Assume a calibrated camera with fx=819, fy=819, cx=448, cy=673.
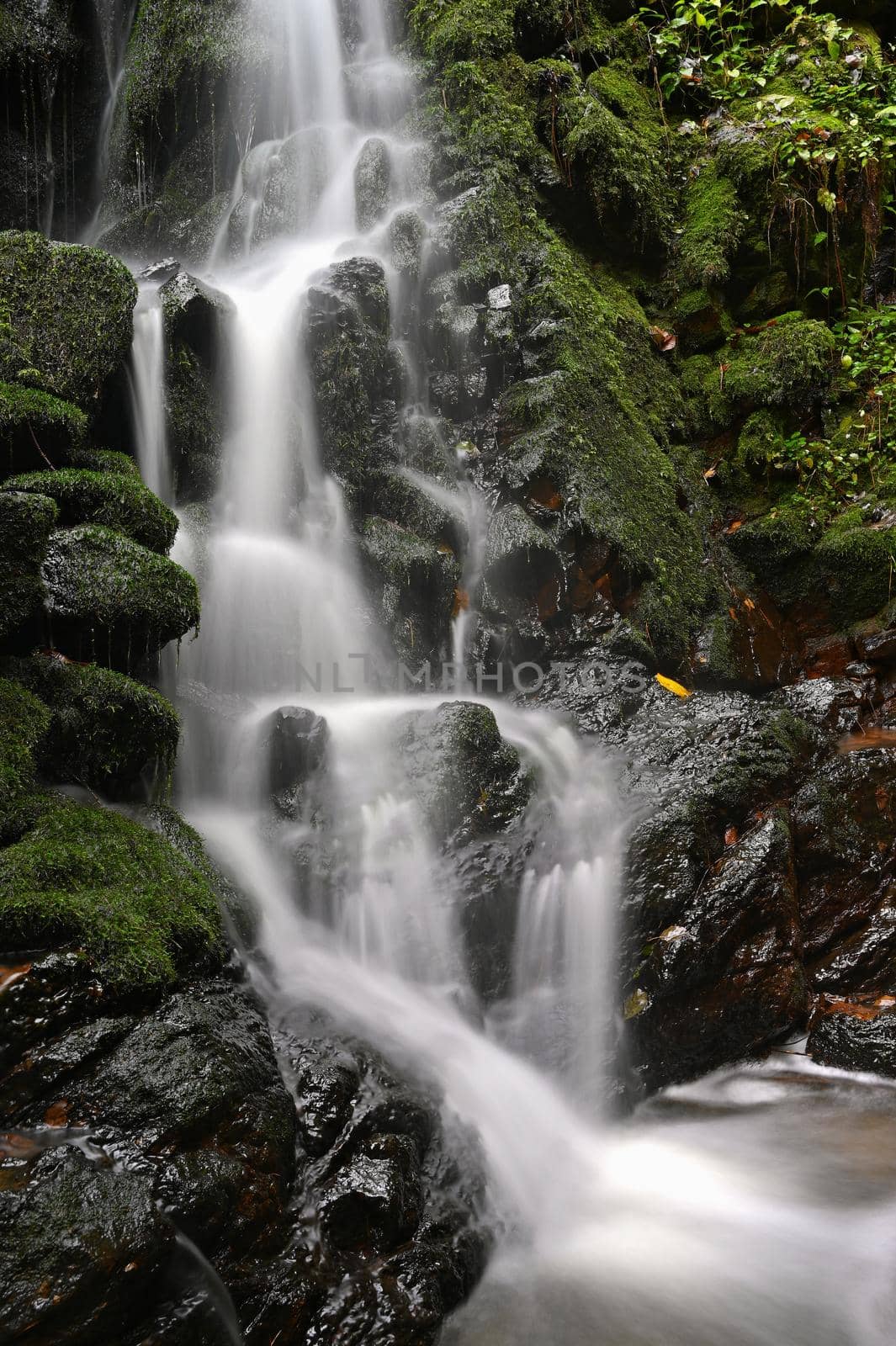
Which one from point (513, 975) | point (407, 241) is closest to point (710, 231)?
point (407, 241)

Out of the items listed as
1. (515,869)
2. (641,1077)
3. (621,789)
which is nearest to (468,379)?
(621,789)

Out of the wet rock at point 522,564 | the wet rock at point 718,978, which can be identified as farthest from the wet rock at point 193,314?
the wet rock at point 718,978

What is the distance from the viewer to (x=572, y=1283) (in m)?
2.98

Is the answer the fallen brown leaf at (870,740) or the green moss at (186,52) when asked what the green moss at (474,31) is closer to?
the green moss at (186,52)

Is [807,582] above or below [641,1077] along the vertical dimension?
above

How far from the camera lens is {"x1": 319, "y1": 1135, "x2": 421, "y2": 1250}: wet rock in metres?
2.74

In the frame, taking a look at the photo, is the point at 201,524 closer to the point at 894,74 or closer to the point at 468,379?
the point at 468,379

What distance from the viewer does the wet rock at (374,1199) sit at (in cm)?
274

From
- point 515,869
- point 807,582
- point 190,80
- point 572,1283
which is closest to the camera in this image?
point 572,1283

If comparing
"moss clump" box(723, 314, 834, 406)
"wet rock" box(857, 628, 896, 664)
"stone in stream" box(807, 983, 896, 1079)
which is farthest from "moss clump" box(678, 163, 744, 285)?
"stone in stream" box(807, 983, 896, 1079)

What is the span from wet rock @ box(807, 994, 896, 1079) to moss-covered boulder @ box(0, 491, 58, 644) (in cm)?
446

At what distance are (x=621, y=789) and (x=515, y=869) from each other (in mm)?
872

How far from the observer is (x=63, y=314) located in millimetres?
5113

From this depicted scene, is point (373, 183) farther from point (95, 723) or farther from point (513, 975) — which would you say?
point (513, 975)
